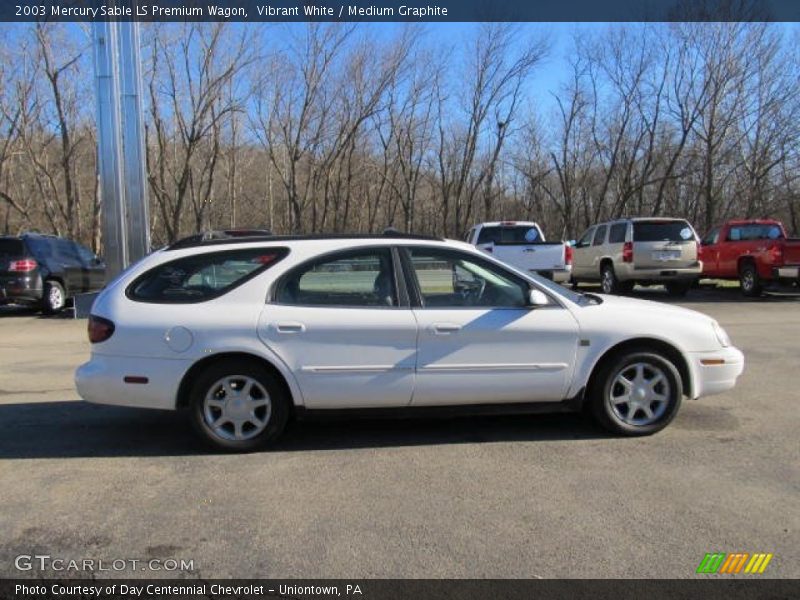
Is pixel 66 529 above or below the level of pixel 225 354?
below

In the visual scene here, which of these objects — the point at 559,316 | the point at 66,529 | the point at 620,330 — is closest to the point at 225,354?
the point at 66,529

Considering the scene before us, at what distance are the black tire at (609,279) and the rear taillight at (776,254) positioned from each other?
3.37 meters

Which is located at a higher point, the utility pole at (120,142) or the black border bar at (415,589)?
the utility pole at (120,142)

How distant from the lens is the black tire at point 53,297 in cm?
1406

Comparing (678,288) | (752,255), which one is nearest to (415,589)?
(752,255)

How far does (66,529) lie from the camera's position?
12.0 feet

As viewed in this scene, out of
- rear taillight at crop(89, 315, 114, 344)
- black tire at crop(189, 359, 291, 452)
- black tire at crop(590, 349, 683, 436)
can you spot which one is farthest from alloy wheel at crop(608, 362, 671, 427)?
rear taillight at crop(89, 315, 114, 344)

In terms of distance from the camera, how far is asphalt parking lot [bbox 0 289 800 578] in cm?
334

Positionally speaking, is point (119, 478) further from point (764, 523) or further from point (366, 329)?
point (764, 523)

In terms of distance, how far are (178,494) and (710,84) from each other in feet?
119

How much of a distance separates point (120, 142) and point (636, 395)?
41.6 ft

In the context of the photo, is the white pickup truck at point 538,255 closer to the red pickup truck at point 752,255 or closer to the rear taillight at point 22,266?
the red pickup truck at point 752,255

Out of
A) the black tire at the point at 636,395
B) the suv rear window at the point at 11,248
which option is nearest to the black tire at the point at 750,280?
the black tire at the point at 636,395

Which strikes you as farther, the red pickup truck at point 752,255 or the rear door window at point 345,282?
the red pickup truck at point 752,255
